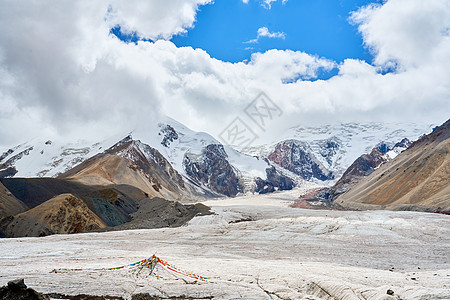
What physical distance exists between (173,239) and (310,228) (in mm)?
21243

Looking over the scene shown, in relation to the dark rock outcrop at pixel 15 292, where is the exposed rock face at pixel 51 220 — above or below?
above

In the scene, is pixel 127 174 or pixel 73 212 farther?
pixel 127 174

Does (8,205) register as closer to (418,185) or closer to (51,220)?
(51,220)

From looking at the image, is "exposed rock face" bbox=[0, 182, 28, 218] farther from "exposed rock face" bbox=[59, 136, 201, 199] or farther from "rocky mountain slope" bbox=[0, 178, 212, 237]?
"exposed rock face" bbox=[59, 136, 201, 199]

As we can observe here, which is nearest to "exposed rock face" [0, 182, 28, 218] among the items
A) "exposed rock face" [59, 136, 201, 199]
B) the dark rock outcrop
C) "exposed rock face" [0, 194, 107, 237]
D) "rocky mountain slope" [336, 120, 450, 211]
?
"exposed rock face" [0, 194, 107, 237]

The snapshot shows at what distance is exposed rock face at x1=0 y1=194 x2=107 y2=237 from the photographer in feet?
144

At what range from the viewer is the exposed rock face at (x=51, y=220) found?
44.0m

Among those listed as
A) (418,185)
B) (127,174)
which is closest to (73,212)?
(418,185)

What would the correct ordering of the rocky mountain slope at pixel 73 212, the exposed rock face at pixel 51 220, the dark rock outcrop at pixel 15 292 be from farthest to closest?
the rocky mountain slope at pixel 73 212 → the exposed rock face at pixel 51 220 → the dark rock outcrop at pixel 15 292

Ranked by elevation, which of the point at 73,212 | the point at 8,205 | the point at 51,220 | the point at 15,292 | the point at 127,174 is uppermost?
the point at 127,174

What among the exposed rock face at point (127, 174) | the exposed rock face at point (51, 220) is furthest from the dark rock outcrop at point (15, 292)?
the exposed rock face at point (127, 174)

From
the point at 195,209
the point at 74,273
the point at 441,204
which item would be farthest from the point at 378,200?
the point at 74,273

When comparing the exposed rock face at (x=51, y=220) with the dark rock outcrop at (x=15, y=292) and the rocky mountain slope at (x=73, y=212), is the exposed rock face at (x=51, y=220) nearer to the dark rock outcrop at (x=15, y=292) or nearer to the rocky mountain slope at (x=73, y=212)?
the rocky mountain slope at (x=73, y=212)

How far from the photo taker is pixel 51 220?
1802 inches
